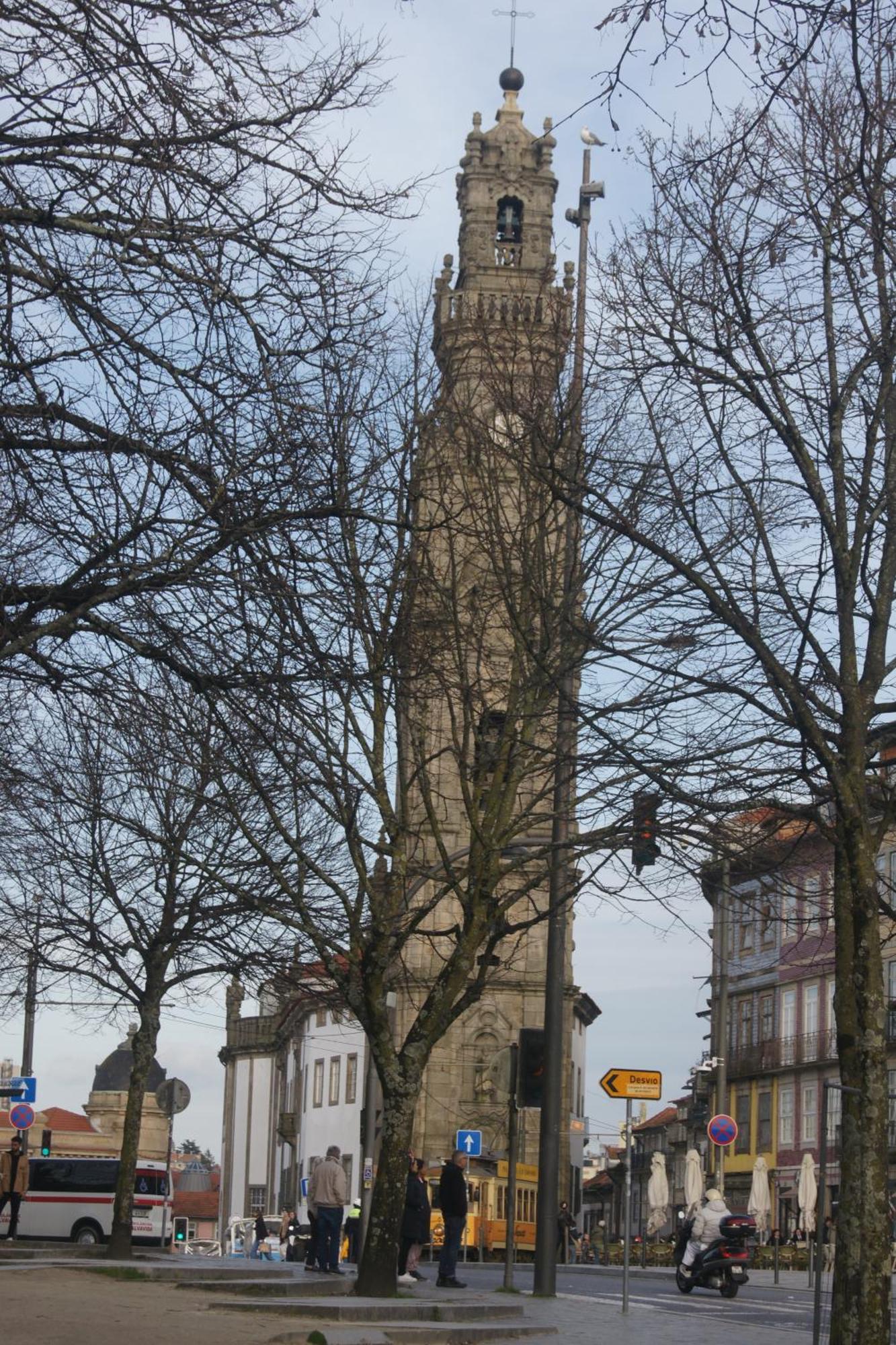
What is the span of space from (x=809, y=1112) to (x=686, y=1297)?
44.4 metres

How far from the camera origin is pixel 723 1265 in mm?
29188

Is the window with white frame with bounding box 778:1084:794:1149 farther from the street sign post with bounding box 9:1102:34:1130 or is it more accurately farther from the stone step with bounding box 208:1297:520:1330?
the stone step with bounding box 208:1297:520:1330

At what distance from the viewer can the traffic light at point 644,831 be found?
15.9 meters

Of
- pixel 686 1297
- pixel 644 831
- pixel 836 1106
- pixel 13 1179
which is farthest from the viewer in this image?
pixel 13 1179

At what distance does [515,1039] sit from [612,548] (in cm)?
4454

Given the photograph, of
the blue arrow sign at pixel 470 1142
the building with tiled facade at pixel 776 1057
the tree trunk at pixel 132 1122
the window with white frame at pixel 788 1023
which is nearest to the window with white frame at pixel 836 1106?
the tree trunk at pixel 132 1122

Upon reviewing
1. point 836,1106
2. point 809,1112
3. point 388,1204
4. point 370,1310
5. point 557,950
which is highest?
point 557,950

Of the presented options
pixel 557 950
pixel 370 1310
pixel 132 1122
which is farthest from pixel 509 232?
pixel 370 1310

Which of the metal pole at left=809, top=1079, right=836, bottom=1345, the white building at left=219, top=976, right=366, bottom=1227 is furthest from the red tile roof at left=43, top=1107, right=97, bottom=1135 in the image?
the metal pole at left=809, top=1079, right=836, bottom=1345

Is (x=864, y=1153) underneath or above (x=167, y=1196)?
above

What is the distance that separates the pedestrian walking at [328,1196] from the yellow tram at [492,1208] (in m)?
21.2

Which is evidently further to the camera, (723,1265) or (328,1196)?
(723,1265)

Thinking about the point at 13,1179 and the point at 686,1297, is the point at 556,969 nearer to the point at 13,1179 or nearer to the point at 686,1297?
the point at 686,1297

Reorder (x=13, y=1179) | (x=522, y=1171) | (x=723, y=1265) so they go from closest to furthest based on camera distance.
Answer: (x=723, y=1265), (x=13, y=1179), (x=522, y=1171)
